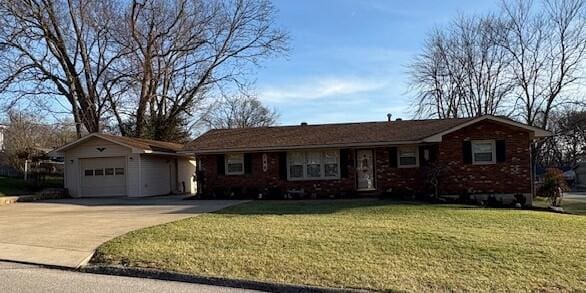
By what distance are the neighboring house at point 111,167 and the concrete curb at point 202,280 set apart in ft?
57.0

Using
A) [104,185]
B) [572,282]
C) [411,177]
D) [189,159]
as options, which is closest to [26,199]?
[104,185]

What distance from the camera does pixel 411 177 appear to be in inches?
864

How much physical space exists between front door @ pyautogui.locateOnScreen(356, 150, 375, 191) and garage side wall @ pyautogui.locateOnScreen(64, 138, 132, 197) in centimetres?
1110

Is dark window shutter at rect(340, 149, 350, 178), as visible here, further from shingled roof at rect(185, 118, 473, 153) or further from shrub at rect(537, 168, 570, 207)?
shrub at rect(537, 168, 570, 207)

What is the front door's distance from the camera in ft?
75.6

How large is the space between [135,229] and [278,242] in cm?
398

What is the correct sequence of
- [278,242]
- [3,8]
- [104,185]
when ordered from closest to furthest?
[278,242], [104,185], [3,8]

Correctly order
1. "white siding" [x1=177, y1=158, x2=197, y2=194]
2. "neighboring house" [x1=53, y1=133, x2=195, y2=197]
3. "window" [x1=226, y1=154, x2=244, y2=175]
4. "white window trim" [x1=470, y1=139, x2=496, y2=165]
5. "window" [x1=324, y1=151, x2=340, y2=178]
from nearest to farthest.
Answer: "white window trim" [x1=470, y1=139, x2=496, y2=165] < "window" [x1=324, y1=151, x2=340, y2=178] < "window" [x1=226, y1=154, x2=244, y2=175] < "neighboring house" [x1=53, y1=133, x2=195, y2=197] < "white siding" [x1=177, y1=158, x2=197, y2=194]

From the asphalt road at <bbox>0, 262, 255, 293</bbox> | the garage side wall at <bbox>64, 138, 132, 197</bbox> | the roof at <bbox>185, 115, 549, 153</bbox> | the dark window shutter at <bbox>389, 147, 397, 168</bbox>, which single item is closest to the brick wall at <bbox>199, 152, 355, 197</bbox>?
the roof at <bbox>185, 115, 549, 153</bbox>

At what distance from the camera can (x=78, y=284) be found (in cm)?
729

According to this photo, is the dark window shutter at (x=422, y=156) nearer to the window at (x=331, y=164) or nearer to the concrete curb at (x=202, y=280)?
the window at (x=331, y=164)

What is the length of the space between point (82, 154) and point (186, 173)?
278 inches

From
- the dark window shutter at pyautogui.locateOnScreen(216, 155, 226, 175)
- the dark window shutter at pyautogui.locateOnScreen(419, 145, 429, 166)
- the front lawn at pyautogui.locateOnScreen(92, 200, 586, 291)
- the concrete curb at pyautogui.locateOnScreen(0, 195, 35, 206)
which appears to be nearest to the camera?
the front lawn at pyautogui.locateOnScreen(92, 200, 586, 291)

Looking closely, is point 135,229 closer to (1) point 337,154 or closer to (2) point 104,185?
(1) point 337,154
